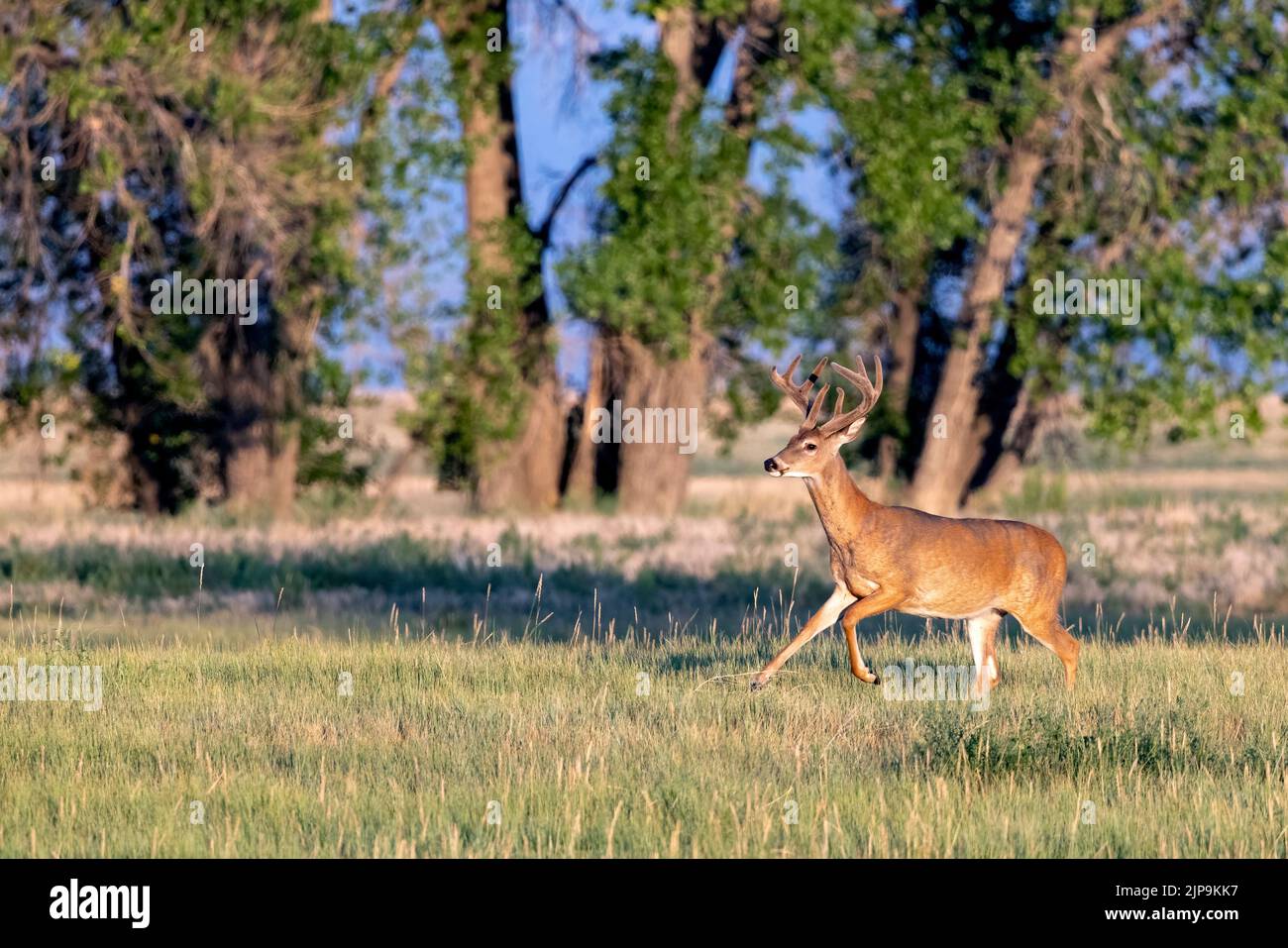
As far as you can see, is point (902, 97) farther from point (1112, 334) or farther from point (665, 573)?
point (665, 573)

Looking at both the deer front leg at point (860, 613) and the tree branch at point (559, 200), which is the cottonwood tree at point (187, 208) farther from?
the deer front leg at point (860, 613)

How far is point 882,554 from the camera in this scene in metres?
10.4

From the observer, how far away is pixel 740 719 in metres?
9.75

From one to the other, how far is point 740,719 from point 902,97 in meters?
15.4

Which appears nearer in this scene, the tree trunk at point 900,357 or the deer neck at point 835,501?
the deer neck at point 835,501

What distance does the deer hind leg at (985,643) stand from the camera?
10859 mm

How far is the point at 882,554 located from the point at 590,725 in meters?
1.97

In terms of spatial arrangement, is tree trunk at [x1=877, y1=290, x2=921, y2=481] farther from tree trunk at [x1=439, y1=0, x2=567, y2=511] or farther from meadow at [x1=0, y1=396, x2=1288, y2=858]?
meadow at [x1=0, y1=396, x2=1288, y2=858]

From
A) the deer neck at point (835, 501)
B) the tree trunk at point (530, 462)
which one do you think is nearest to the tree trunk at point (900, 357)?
the tree trunk at point (530, 462)

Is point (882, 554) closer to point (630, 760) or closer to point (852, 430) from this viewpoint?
point (852, 430)

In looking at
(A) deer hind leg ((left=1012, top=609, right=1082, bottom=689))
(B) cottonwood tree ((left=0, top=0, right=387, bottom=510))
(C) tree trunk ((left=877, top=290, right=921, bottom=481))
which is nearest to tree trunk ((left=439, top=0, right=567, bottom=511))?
(B) cottonwood tree ((left=0, top=0, right=387, bottom=510))

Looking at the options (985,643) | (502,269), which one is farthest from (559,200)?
(985,643)
